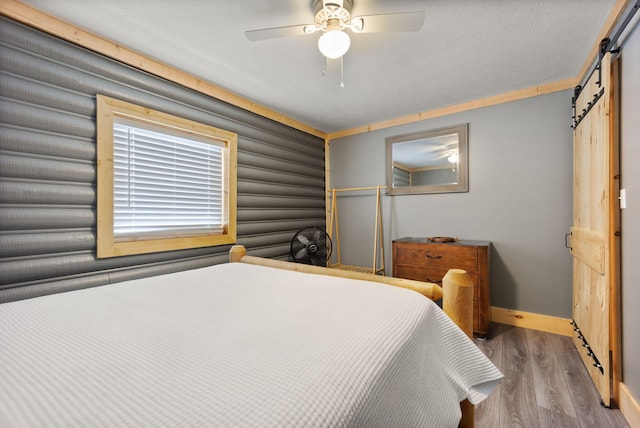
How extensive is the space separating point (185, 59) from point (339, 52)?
1.32 meters

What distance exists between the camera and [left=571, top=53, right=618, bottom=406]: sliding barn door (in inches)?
60.0

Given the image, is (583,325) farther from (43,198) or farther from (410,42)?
(43,198)

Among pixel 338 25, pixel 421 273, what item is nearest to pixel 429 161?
pixel 421 273

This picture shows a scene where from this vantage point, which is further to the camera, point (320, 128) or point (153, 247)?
point (320, 128)

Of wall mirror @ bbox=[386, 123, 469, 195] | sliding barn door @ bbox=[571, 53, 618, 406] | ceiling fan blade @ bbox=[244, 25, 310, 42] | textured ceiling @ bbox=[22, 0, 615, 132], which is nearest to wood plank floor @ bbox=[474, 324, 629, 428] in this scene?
sliding barn door @ bbox=[571, 53, 618, 406]

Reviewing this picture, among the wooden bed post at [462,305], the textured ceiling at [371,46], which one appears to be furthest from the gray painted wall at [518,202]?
the wooden bed post at [462,305]

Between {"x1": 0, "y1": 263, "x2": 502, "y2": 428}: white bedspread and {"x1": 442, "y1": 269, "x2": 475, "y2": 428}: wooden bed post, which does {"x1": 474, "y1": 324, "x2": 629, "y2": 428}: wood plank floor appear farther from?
{"x1": 0, "y1": 263, "x2": 502, "y2": 428}: white bedspread

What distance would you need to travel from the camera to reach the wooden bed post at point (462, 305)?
112 centimetres

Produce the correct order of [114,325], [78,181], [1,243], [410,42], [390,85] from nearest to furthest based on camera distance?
1. [114,325]
2. [1,243]
3. [78,181]
4. [410,42]
5. [390,85]

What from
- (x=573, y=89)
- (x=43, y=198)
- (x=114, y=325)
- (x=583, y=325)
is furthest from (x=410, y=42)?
(x=43, y=198)

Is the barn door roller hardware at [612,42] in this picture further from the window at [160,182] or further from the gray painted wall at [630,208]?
the window at [160,182]

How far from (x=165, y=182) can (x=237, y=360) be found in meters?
2.03

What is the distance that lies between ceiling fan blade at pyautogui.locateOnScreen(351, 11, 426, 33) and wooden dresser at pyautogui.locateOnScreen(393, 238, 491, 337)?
186 centimetres

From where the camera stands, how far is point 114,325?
3.01ft
